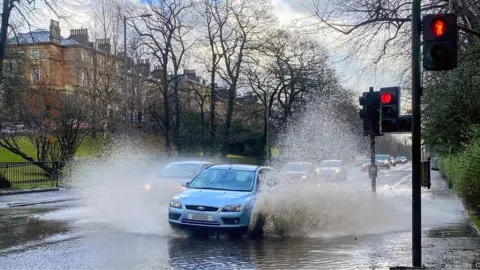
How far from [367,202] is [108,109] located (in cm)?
3290

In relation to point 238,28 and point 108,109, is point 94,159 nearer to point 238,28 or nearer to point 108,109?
point 108,109

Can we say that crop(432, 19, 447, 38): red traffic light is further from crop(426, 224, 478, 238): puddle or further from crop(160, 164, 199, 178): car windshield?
crop(160, 164, 199, 178): car windshield

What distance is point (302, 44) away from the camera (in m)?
48.4

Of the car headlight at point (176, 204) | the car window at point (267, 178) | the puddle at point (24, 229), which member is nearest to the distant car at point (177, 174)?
the car window at point (267, 178)

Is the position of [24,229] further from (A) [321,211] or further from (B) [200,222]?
(A) [321,211]

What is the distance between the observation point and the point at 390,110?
9367mm

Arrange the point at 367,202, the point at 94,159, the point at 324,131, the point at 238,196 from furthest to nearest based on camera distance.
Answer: the point at 324,131 < the point at 94,159 < the point at 367,202 < the point at 238,196

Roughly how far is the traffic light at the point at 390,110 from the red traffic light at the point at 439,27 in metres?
1.42

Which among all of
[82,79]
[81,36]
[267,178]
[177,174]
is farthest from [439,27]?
[81,36]

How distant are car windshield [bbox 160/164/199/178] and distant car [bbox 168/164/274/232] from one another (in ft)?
12.8

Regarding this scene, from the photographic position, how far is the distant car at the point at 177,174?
53.3ft

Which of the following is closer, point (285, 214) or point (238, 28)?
point (285, 214)

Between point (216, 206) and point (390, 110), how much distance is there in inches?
161

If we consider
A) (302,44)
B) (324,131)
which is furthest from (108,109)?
(324,131)
